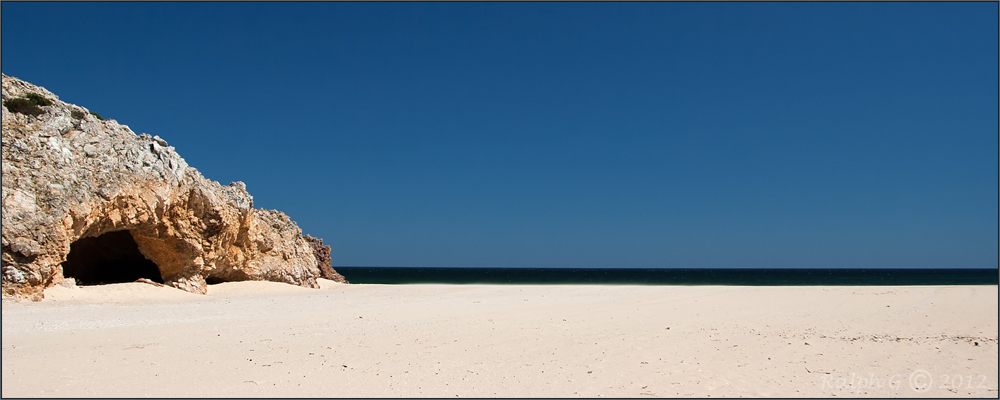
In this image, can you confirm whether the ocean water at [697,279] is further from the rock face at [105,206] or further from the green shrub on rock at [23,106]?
the green shrub on rock at [23,106]

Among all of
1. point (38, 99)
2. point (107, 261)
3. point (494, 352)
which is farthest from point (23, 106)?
point (494, 352)

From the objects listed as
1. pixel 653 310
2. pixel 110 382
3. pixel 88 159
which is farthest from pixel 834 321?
pixel 88 159

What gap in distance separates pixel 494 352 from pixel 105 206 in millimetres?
13544

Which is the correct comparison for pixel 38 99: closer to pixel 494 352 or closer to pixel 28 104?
pixel 28 104

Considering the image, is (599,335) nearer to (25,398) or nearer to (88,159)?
(25,398)

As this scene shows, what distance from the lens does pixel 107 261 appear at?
2241cm

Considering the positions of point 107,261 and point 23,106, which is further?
point 107,261

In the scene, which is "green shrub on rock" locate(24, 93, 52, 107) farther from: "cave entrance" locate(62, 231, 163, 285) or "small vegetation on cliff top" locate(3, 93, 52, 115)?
"cave entrance" locate(62, 231, 163, 285)

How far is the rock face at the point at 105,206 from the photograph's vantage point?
42.1 feet

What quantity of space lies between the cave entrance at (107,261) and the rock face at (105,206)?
0.07 metres

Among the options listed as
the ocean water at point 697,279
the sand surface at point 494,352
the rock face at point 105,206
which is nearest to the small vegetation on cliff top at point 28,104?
the rock face at point 105,206

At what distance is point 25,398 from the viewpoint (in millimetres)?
4805

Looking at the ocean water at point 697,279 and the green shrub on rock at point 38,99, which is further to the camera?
the ocean water at point 697,279

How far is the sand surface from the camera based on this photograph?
5344mm
